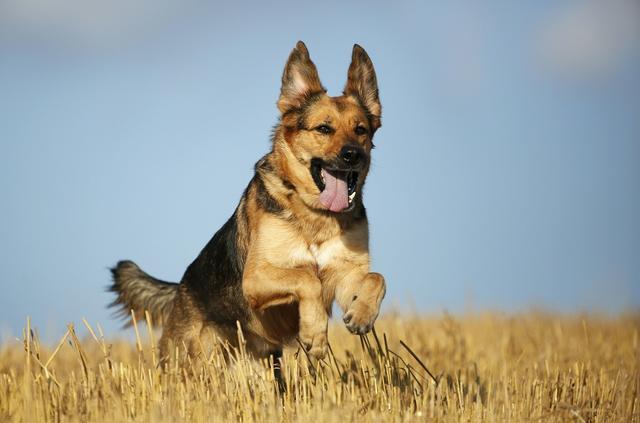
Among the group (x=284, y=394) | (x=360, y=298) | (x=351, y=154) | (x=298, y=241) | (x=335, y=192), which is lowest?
(x=284, y=394)

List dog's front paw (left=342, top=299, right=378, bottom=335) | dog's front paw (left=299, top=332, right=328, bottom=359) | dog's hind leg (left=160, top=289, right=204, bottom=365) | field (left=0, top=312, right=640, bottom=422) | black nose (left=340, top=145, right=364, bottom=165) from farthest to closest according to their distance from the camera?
dog's hind leg (left=160, top=289, right=204, bottom=365) < black nose (left=340, top=145, right=364, bottom=165) < dog's front paw (left=299, top=332, right=328, bottom=359) < dog's front paw (left=342, top=299, right=378, bottom=335) < field (left=0, top=312, right=640, bottom=422)

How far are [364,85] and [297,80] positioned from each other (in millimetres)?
657

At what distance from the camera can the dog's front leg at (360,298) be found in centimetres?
561

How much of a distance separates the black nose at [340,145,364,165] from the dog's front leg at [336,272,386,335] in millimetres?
922

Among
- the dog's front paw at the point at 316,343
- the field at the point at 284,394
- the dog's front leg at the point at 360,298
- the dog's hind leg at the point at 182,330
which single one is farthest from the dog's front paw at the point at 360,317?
the dog's hind leg at the point at 182,330

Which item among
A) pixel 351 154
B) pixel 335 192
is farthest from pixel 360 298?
pixel 351 154

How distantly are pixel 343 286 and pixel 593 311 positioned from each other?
7.75 m

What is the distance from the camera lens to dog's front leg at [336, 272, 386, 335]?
5.61 metres

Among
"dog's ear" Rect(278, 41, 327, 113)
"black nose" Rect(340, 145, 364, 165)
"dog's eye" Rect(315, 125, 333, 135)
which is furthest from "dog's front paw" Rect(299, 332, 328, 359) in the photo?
"dog's ear" Rect(278, 41, 327, 113)

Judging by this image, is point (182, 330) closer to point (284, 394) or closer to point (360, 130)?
point (284, 394)

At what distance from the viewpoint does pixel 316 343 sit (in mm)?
5750

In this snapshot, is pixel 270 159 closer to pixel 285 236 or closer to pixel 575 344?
pixel 285 236

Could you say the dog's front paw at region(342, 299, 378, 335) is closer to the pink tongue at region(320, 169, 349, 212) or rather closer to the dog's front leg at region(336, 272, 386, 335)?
the dog's front leg at region(336, 272, 386, 335)

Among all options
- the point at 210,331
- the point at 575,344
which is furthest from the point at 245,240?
the point at 575,344
